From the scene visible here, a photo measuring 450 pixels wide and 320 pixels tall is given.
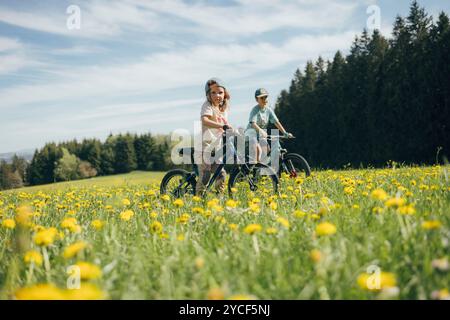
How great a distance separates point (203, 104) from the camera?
5902mm

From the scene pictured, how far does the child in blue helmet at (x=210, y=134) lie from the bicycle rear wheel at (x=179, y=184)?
10.2 inches

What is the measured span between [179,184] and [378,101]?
37332 mm

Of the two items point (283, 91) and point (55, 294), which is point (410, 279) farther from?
point (283, 91)

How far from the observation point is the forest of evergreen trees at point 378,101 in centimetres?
3178

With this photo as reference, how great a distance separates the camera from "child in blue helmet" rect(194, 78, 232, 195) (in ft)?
18.9

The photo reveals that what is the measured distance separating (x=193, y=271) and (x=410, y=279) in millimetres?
1078

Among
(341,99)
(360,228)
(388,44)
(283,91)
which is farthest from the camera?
(283,91)

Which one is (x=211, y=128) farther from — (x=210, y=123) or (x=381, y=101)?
(x=381, y=101)

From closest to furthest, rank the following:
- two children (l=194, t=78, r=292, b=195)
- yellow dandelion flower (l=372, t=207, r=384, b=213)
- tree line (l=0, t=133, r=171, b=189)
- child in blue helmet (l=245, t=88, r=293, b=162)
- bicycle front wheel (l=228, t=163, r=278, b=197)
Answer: yellow dandelion flower (l=372, t=207, r=384, b=213) < bicycle front wheel (l=228, t=163, r=278, b=197) < two children (l=194, t=78, r=292, b=195) < child in blue helmet (l=245, t=88, r=293, b=162) < tree line (l=0, t=133, r=171, b=189)

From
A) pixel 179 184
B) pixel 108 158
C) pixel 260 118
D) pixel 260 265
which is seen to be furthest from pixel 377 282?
pixel 108 158

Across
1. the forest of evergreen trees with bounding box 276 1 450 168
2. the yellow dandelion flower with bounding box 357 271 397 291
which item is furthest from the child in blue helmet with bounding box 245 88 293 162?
the forest of evergreen trees with bounding box 276 1 450 168

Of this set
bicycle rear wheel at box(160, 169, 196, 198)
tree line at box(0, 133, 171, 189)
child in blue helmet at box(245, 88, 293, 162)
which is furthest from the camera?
tree line at box(0, 133, 171, 189)

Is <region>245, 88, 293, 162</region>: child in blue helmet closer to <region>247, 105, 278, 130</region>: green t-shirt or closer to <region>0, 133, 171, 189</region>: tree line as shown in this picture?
<region>247, 105, 278, 130</region>: green t-shirt
